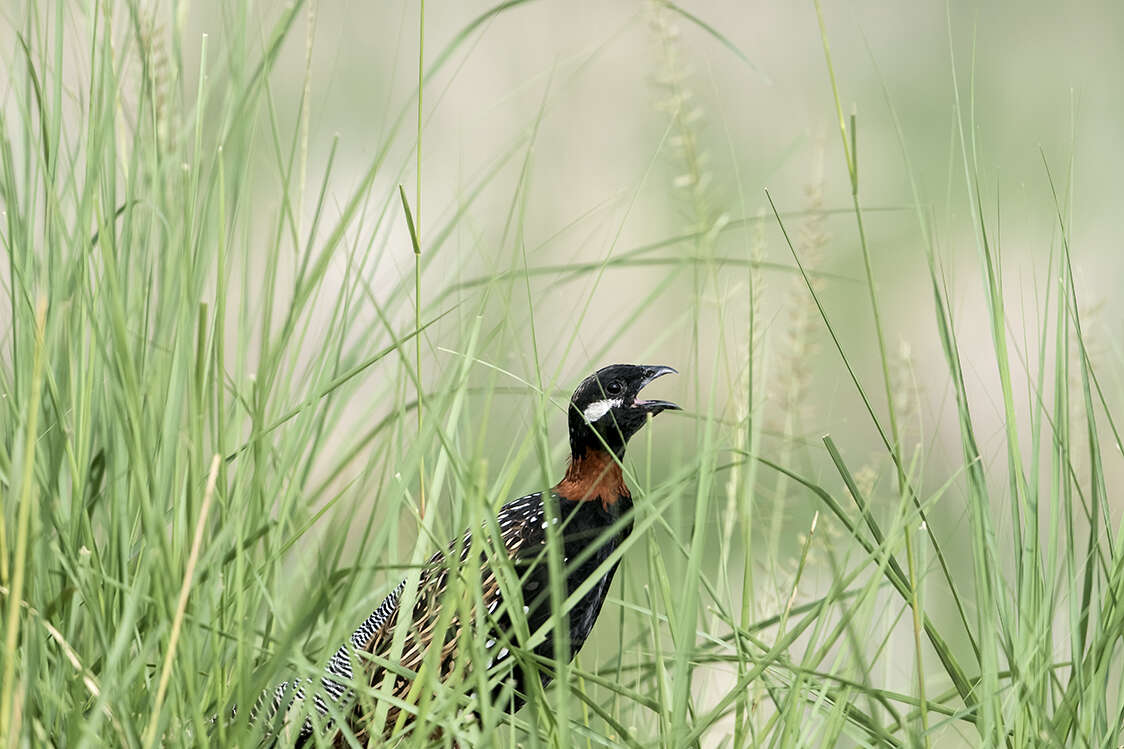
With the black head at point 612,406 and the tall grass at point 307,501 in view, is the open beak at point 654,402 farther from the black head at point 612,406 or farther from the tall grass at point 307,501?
the tall grass at point 307,501

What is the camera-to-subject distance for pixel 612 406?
2430mm

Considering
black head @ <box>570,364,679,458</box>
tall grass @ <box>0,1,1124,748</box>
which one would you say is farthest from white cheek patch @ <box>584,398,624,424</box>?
tall grass @ <box>0,1,1124,748</box>

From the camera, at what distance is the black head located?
95.5 inches

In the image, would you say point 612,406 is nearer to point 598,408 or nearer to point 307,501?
point 598,408

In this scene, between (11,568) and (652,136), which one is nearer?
(11,568)

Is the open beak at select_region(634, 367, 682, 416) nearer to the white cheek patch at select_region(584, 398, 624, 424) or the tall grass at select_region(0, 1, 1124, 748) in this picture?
the white cheek patch at select_region(584, 398, 624, 424)

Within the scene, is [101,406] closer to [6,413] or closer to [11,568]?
[6,413]

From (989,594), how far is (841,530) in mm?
3381

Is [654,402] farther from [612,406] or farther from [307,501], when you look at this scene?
[307,501]

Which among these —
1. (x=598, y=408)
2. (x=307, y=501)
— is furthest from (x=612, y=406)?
(x=307, y=501)

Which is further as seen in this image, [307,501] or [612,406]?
[612,406]

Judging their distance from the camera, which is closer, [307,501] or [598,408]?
[307,501]

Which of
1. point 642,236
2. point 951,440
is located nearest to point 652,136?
point 642,236

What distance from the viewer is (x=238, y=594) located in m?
1.41
